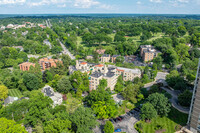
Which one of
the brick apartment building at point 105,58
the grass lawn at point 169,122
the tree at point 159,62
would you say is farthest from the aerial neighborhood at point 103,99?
the brick apartment building at point 105,58

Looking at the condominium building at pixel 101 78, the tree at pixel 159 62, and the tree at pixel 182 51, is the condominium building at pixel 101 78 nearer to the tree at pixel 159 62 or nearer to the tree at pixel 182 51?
the tree at pixel 159 62

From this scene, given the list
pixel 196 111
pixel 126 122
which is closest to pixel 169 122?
pixel 196 111

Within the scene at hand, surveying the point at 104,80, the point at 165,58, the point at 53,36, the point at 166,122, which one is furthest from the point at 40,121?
the point at 53,36

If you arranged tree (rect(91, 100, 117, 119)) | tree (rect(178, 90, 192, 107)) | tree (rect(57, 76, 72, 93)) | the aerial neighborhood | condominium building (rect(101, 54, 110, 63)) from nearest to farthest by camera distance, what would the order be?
the aerial neighborhood
tree (rect(91, 100, 117, 119))
tree (rect(178, 90, 192, 107))
tree (rect(57, 76, 72, 93))
condominium building (rect(101, 54, 110, 63))

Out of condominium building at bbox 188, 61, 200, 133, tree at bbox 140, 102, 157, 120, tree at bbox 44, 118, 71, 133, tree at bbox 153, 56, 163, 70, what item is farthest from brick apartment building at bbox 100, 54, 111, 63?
tree at bbox 44, 118, 71, 133

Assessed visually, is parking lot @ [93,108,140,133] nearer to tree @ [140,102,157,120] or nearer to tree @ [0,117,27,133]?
tree @ [140,102,157,120]
